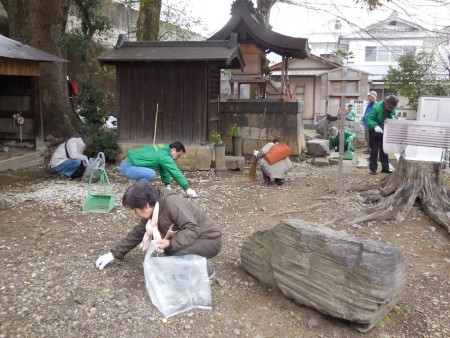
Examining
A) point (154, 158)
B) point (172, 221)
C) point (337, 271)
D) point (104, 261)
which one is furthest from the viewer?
point (154, 158)

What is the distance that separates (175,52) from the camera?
9.88 m

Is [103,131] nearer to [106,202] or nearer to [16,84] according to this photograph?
[16,84]

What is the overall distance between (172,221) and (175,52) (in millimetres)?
6863

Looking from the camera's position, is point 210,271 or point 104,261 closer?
point 210,271

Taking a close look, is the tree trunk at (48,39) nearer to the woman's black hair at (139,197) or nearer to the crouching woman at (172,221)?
the crouching woman at (172,221)

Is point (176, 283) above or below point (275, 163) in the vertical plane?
below

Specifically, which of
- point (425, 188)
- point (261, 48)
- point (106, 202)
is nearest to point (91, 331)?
point (106, 202)

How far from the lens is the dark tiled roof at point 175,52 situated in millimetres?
9539

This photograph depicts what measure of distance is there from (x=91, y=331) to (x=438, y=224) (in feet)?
15.7

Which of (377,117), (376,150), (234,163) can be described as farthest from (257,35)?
(376,150)

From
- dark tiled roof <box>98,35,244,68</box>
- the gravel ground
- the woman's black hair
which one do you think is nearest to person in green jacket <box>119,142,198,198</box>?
the gravel ground

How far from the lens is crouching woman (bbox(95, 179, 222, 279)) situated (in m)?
3.64

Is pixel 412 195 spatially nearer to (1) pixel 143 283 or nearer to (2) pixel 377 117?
(2) pixel 377 117

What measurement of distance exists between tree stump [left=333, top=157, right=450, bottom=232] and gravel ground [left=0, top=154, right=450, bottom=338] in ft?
0.52
